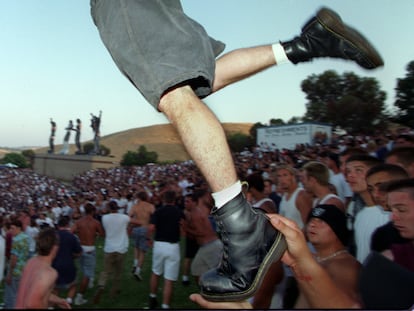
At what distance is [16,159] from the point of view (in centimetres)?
5566

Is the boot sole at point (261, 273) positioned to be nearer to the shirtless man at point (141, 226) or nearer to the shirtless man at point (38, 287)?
the shirtless man at point (38, 287)

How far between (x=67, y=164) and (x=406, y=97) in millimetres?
36571

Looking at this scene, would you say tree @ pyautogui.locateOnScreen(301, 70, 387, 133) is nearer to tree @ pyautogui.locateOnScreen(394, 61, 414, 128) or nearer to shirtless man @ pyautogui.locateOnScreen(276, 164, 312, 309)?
tree @ pyautogui.locateOnScreen(394, 61, 414, 128)

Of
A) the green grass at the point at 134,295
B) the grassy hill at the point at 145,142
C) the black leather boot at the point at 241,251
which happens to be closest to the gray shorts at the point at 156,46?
the black leather boot at the point at 241,251

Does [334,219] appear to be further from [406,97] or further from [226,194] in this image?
[406,97]

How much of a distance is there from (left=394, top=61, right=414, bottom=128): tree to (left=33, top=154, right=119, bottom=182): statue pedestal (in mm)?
30717

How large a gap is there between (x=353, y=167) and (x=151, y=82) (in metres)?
3.26

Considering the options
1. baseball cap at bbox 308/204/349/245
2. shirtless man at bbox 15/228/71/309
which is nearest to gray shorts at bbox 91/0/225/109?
baseball cap at bbox 308/204/349/245

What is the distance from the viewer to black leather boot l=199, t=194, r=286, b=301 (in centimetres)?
159

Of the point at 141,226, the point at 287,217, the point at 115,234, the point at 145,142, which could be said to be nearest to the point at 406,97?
the point at 141,226

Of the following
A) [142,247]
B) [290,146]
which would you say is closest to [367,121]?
[290,146]

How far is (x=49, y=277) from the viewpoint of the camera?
12.5 ft

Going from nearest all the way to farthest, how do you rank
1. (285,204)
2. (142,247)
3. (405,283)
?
(405,283) → (285,204) → (142,247)

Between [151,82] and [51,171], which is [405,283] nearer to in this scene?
[151,82]
